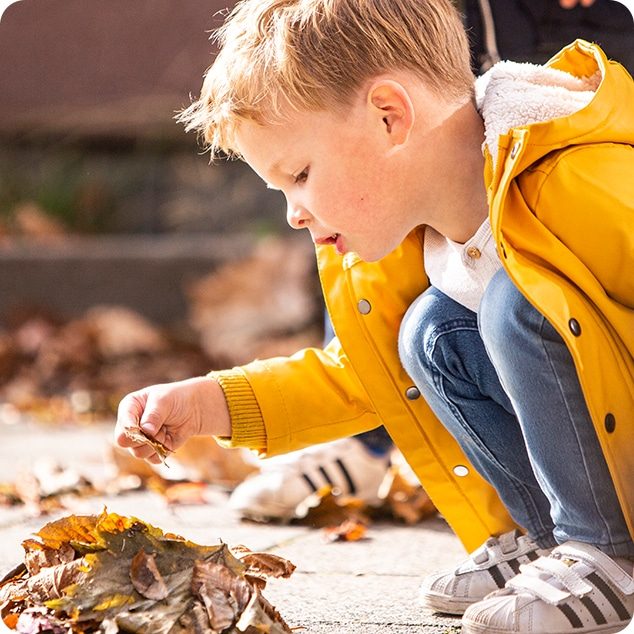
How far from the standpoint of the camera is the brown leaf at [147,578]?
1.41m

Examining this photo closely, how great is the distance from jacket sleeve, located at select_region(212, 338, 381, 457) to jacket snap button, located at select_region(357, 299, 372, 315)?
105mm

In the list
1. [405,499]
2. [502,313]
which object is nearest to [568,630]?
[502,313]

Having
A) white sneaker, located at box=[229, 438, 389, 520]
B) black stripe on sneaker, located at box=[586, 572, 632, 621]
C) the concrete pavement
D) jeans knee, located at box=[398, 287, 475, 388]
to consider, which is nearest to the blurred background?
the concrete pavement

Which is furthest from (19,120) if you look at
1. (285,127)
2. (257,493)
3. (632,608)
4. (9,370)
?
(632,608)

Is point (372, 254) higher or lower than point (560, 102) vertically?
lower

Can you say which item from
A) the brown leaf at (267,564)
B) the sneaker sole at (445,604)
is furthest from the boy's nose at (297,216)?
the sneaker sole at (445,604)

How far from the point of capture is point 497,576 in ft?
5.78

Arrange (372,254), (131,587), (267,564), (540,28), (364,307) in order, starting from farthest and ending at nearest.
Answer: (540,28) → (364,307) → (372,254) → (267,564) → (131,587)

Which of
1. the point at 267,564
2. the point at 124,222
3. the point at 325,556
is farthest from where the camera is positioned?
the point at 124,222

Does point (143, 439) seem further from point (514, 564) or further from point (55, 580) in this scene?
point (514, 564)

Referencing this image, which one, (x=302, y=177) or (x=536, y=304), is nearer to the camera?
(x=536, y=304)

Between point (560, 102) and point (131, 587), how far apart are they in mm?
910

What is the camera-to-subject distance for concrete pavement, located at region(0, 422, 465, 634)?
166cm

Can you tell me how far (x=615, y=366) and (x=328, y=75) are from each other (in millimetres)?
→ 592
